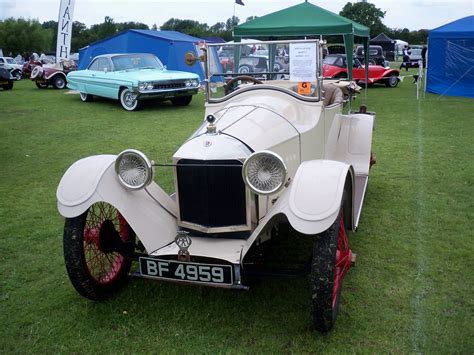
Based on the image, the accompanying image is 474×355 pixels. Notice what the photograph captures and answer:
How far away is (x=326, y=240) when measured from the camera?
252cm

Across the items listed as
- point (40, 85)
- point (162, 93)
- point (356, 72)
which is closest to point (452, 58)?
point (356, 72)

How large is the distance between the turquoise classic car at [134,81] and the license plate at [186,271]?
9.26 metres

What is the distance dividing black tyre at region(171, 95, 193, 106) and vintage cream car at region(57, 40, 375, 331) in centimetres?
963

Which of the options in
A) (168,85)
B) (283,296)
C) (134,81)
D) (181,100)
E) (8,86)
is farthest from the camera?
(8,86)

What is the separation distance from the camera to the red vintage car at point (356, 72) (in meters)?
15.7

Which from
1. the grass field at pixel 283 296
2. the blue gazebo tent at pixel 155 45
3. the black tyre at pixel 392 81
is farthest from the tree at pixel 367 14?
the grass field at pixel 283 296

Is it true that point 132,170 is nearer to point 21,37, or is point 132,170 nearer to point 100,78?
point 100,78

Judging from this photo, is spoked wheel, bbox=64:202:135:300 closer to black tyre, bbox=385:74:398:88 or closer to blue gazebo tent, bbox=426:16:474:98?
blue gazebo tent, bbox=426:16:474:98

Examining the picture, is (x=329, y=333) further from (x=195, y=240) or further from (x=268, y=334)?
(x=195, y=240)

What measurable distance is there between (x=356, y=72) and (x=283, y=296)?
14.5 m

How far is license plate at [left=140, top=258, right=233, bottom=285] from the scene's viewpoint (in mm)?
2645

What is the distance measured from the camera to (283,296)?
3.21 m

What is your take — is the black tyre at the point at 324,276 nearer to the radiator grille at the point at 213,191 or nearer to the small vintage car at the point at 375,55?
the radiator grille at the point at 213,191

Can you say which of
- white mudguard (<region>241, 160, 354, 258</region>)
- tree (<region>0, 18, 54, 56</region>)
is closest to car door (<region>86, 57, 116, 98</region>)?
white mudguard (<region>241, 160, 354, 258</region>)
